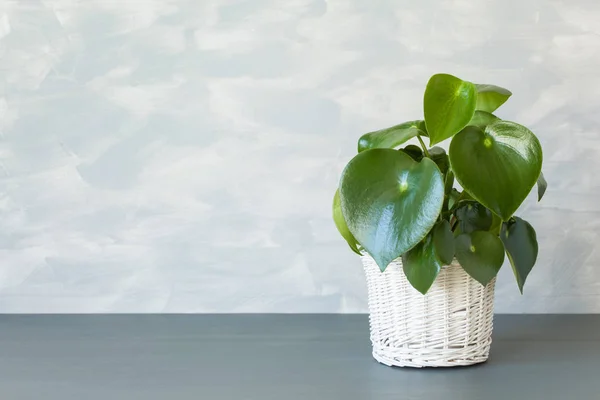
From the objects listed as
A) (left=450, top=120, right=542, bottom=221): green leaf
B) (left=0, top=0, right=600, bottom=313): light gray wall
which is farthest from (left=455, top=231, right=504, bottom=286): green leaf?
(left=0, top=0, right=600, bottom=313): light gray wall

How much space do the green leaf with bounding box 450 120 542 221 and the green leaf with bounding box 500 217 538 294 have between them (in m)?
0.15

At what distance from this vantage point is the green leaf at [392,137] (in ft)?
3.69

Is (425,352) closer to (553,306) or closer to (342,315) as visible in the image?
(342,315)

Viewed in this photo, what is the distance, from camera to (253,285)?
1.69 metres

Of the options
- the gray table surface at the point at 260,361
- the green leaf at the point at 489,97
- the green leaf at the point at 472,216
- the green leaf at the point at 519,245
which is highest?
the green leaf at the point at 489,97

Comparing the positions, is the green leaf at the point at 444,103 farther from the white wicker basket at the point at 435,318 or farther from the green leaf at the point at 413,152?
the white wicker basket at the point at 435,318

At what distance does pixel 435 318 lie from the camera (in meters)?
1.18

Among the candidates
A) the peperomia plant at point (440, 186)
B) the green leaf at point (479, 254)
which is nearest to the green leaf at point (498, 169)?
the peperomia plant at point (440, 186)

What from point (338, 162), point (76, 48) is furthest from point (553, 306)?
point (76, 48)

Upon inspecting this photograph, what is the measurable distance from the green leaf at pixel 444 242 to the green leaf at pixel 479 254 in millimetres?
25

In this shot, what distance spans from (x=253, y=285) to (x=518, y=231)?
693mm

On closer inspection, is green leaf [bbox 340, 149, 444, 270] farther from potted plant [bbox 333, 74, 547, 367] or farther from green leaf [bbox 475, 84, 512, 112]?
green leaf [bbox 475, 84, 512, 112]

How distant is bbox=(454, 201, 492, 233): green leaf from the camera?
45.8 inches

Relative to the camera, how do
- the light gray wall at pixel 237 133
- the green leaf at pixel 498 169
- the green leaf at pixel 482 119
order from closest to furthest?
the green leaf at pixel 498 169
the green leaf at pixel 482 119
the light gray wall at pixel 237 133
